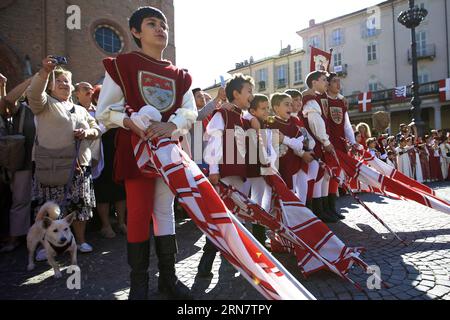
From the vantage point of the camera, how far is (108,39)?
1748 cm

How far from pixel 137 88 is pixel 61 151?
179cm

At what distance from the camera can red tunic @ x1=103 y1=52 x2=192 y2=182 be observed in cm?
234

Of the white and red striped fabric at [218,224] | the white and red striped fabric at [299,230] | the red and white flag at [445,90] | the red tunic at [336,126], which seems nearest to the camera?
the white and red striped fabric at [218,224]

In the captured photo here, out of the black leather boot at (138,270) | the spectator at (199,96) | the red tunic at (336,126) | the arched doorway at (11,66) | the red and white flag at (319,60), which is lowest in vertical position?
the black leather boot at (138,270)

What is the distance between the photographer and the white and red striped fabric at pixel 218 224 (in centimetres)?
→ 176

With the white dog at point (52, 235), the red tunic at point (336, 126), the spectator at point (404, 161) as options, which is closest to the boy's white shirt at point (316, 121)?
the red tunic at point (336, 126)

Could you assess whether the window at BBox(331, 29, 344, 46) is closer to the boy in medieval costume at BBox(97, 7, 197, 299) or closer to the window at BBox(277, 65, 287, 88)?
the window at BBox(277, 65, 287, 88)

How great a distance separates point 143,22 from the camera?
2463 millimetres

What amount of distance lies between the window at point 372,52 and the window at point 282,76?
10688 mm

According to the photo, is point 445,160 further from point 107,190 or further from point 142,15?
point 142,15

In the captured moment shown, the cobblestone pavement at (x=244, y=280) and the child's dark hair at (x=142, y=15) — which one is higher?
the child's dark hair at (x=142, y=15)

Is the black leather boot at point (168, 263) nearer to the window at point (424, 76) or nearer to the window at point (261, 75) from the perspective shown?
the window at point (424, 76)

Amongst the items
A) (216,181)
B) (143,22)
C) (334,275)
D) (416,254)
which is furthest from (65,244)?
(416,254)
